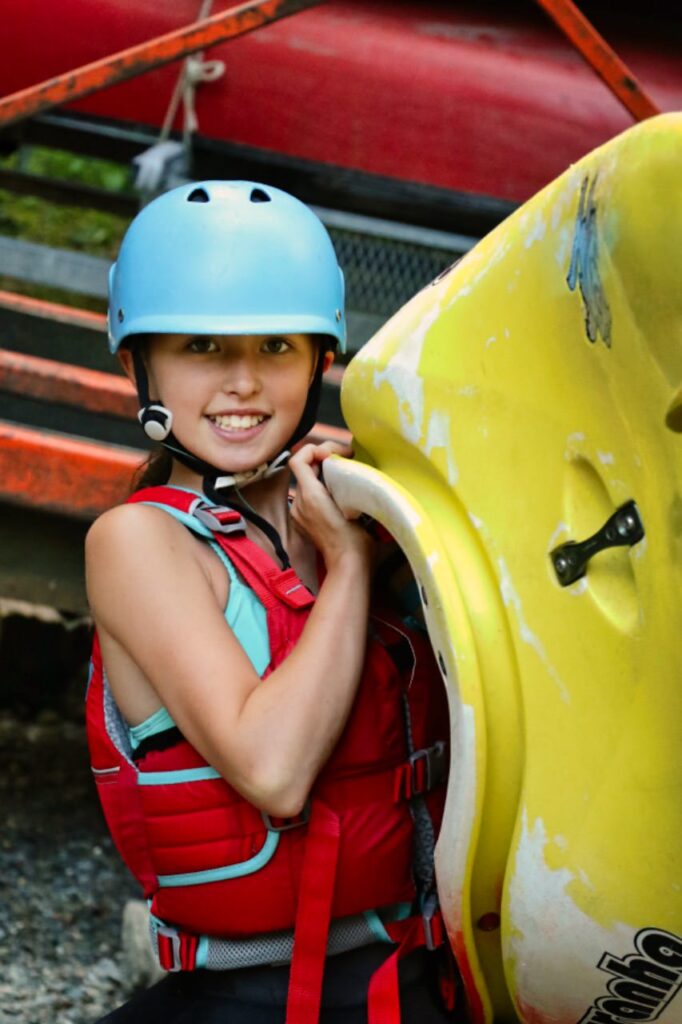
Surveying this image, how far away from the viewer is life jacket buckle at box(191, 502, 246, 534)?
1739 millimetres

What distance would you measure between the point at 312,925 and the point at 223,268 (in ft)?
2.83

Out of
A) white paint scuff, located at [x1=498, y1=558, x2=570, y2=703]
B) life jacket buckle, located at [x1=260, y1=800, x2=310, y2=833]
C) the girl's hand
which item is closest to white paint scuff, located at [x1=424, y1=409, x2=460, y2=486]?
white paint scuff, located at [x1=498, y1=558, x2=570, y2=703]

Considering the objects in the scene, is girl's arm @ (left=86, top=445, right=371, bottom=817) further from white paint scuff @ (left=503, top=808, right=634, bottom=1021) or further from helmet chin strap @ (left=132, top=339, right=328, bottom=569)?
white paint scuff @ (left=503, top=808, right=634, bottom=1021)

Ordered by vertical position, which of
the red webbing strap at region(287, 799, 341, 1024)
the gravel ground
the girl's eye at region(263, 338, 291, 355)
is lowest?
the gravel ground

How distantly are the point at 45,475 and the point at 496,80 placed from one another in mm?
2547

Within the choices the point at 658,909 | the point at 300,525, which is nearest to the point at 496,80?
the point at 300,525

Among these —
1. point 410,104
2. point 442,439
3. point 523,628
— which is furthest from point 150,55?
point 523,628

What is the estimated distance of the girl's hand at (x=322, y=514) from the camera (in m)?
1.76

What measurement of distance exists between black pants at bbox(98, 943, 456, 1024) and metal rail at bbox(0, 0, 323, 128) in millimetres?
2283

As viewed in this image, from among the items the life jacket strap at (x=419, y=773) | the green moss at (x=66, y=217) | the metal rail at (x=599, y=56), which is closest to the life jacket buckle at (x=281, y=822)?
the life jacket strap at (x=419, y=773)

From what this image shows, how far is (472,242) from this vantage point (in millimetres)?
4363

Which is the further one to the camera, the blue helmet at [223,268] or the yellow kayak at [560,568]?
the blue helmet at [223,268]

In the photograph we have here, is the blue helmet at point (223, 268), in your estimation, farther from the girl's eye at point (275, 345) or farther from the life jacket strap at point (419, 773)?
the life jacket strap at point (419, 773)

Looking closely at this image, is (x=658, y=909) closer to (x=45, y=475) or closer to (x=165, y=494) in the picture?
(x=165, y=494)
